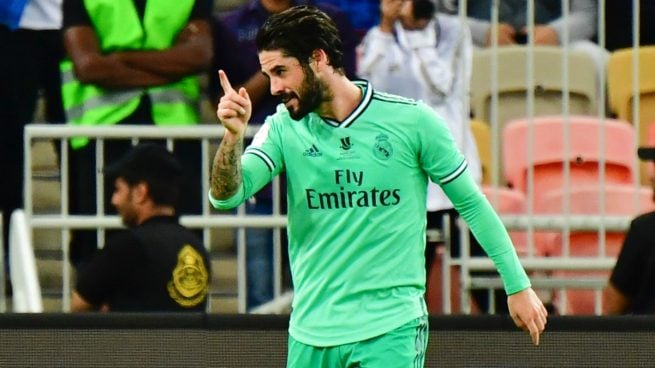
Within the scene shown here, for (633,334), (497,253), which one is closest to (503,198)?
(633,334)

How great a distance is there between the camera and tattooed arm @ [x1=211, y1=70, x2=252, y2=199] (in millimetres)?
5293

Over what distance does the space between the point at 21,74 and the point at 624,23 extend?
299cm

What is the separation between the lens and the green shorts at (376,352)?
221 inches

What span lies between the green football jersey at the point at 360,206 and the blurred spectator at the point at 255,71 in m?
2.74

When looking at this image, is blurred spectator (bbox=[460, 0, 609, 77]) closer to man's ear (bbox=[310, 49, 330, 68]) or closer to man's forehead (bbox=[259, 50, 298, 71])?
man's ear (bbox=[310, 49, 330, 68])

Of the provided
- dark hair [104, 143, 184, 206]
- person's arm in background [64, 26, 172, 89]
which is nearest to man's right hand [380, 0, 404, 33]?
person's arm in background [64, 26, 172, 89]

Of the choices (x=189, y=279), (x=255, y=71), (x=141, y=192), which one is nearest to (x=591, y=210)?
(x=255, y=71)

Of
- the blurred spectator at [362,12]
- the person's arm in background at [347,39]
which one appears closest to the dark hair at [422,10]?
the person's arm in background at [347,39]

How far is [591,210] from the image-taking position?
854 centimetres

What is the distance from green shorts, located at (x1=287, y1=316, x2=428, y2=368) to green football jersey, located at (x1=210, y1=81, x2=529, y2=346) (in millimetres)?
30

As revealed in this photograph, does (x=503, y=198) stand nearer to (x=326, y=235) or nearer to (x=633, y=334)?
(x=633, y=334)

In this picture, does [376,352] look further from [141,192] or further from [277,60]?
[141,192]

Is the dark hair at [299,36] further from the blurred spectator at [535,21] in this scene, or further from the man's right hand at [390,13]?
the blurred spectator at [535,21]

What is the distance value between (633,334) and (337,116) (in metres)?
2.13
